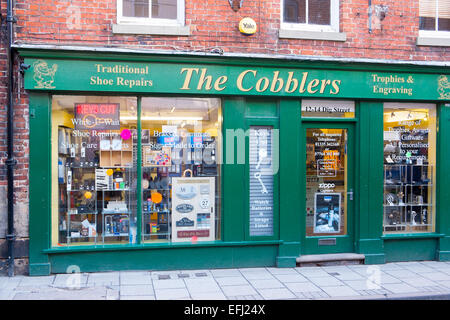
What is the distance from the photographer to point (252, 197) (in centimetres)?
783

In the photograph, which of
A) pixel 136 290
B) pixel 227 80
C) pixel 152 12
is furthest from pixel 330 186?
pixel 152 12

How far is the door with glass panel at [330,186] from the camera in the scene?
8164 millimetres

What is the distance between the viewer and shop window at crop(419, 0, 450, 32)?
8461mm

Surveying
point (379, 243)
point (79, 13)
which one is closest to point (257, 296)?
point (379, 243)

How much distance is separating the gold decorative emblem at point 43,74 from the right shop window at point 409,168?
246 inches

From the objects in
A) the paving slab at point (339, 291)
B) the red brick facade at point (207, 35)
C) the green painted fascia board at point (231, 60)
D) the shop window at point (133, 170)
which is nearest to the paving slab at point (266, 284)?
the paving slab at point (339, 291)

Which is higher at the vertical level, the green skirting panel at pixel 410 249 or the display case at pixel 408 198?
the display case at pixel 408 198

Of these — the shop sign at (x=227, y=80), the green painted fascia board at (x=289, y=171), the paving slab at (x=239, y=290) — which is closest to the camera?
the paving slab at (x=239, y=290)

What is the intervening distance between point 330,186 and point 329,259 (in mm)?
1400

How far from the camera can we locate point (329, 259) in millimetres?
7914

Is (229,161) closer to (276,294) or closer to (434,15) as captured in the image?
(276,294)

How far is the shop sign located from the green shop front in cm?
2

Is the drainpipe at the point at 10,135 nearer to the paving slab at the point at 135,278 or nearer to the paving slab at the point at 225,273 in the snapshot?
the paving slab at the point at 135,278

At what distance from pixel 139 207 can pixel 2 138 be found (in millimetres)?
2536
